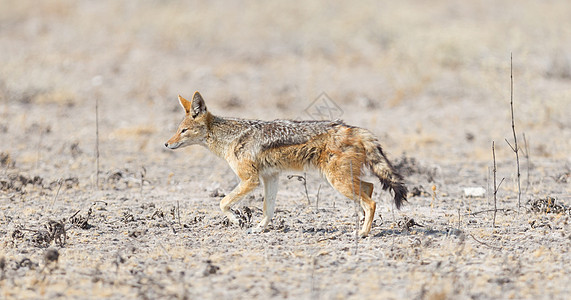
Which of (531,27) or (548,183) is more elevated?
(531,27)

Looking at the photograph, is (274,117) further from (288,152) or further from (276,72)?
(288,152)

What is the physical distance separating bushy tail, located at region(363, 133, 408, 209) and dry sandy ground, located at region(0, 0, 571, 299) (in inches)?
19.0

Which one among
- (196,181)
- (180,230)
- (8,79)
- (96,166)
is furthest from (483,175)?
(8,79)

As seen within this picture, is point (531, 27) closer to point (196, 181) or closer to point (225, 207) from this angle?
point (196, 181)

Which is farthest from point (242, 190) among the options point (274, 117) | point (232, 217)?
point (274, 117)

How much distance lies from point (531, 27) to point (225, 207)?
52.4ft

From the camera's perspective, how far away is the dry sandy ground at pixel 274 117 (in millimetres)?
5938

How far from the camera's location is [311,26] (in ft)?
67.9

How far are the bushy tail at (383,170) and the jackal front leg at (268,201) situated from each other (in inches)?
42.8

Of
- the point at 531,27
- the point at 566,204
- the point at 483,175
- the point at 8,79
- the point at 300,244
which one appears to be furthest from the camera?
the point at 531,27

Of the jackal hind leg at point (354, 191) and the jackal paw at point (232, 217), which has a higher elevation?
the jackal hind leg at point (354, 191)

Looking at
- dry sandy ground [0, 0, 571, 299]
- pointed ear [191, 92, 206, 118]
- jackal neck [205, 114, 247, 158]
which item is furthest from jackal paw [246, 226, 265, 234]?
pointed ear [191, 92, 206, 118]

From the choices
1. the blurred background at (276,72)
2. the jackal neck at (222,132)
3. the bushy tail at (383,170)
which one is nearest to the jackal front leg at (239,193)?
the jackal neck at (222,132)

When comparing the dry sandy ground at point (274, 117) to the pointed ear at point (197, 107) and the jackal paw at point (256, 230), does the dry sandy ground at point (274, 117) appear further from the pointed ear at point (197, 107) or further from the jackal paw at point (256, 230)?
the pointed ear at point (197, 107)
